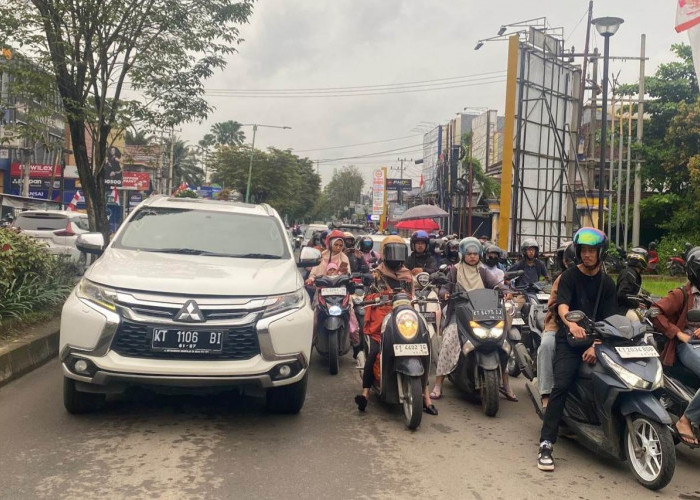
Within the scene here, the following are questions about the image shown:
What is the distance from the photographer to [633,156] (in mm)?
27375

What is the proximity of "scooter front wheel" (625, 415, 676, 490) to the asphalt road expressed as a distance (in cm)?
11

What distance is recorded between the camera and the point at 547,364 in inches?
191

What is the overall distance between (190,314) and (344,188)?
9903 centimetres

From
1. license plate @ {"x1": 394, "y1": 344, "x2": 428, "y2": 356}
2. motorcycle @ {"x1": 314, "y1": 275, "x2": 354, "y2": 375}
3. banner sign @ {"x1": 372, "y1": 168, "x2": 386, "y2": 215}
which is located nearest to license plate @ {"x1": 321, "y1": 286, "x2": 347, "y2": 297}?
motorcycle @ {"x1": 314, "y1": 275, "x2": 354, "y2": 375}

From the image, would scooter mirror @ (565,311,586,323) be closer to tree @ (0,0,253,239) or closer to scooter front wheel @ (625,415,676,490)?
scooter front wheel @ (625,415,676,490)

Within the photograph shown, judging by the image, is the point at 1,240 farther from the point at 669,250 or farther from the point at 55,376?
the point at 669,250

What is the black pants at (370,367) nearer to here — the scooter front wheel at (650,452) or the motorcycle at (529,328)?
the motorcycle at (529,328)

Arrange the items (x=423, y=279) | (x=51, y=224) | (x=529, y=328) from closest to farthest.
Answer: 1. (x=423, y=279)
2. (x=529, y=328)
3. (x=51, y=224)

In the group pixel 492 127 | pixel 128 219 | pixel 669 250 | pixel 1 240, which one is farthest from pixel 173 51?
pixel 492 127

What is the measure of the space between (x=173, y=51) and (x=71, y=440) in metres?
8.30

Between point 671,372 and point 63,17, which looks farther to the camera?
point 63,17

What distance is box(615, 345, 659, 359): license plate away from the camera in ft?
14.1

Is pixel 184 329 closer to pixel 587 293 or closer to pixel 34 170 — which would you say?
pixel 587 293

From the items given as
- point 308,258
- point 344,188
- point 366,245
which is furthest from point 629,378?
point 344,188
